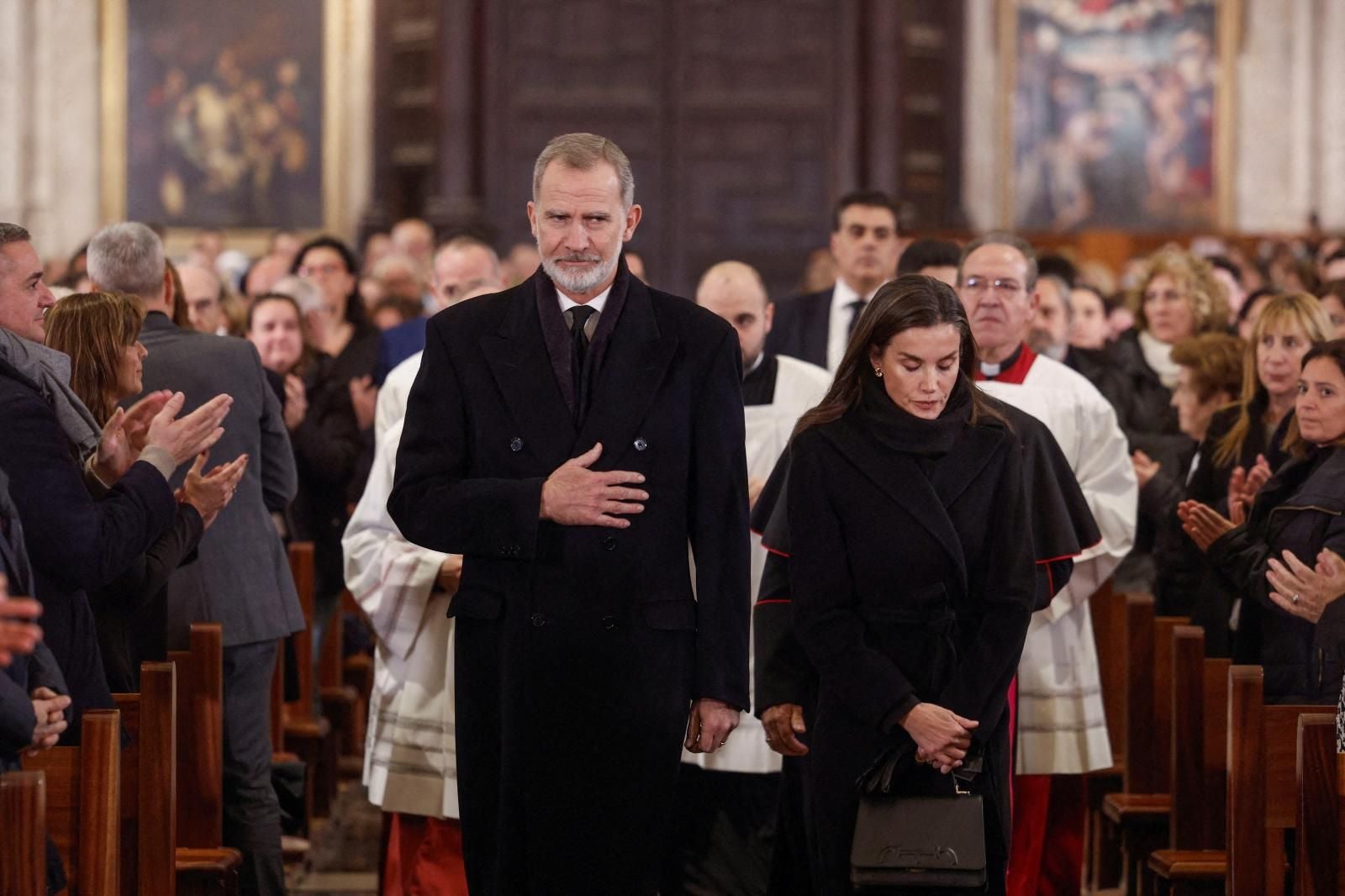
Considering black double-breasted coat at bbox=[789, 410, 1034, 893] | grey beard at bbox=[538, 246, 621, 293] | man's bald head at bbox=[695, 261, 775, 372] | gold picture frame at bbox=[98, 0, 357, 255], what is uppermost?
gold picture frame at bbox=[98, 0, 357, 255]

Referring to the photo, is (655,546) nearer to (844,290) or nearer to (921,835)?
(921,835)

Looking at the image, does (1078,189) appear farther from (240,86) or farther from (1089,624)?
(1089,624)

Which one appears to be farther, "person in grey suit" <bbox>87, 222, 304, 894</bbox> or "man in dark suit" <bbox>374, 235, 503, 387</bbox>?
"man in dark suit" <bbox>374, 235, 503, 387</bbox>

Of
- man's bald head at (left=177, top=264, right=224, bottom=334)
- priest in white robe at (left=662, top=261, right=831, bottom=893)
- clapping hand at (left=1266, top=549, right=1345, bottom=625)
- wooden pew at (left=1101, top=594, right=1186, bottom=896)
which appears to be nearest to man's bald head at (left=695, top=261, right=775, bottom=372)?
priest in white robe at (left=662, top=261, right=831, bottom=893)

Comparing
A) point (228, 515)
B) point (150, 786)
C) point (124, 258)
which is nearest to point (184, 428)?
point (150, 786)

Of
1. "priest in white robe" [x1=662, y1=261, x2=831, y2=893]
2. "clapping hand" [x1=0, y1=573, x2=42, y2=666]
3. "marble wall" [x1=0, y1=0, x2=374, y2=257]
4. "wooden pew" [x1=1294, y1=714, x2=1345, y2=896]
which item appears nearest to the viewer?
"clapping hand" [x1=0, y1=573, x2=42, y2=666]

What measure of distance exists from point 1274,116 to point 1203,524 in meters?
12.7

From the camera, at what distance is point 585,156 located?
429 centimetres

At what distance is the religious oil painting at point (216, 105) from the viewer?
17.4 meters

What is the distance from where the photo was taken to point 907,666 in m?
4.74

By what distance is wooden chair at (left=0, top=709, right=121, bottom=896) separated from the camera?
430 cm

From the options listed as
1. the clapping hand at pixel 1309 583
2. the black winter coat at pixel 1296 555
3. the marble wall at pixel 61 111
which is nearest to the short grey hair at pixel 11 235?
the clapping hand at pixel 1309 583

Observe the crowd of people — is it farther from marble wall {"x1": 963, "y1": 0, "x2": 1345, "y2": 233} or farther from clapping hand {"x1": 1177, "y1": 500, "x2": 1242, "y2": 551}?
marble wall {"x1": 963, "y1": 0, "x2": 1345, "y2": 233}

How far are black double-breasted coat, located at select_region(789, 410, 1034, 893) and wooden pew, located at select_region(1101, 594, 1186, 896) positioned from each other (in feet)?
5.23
